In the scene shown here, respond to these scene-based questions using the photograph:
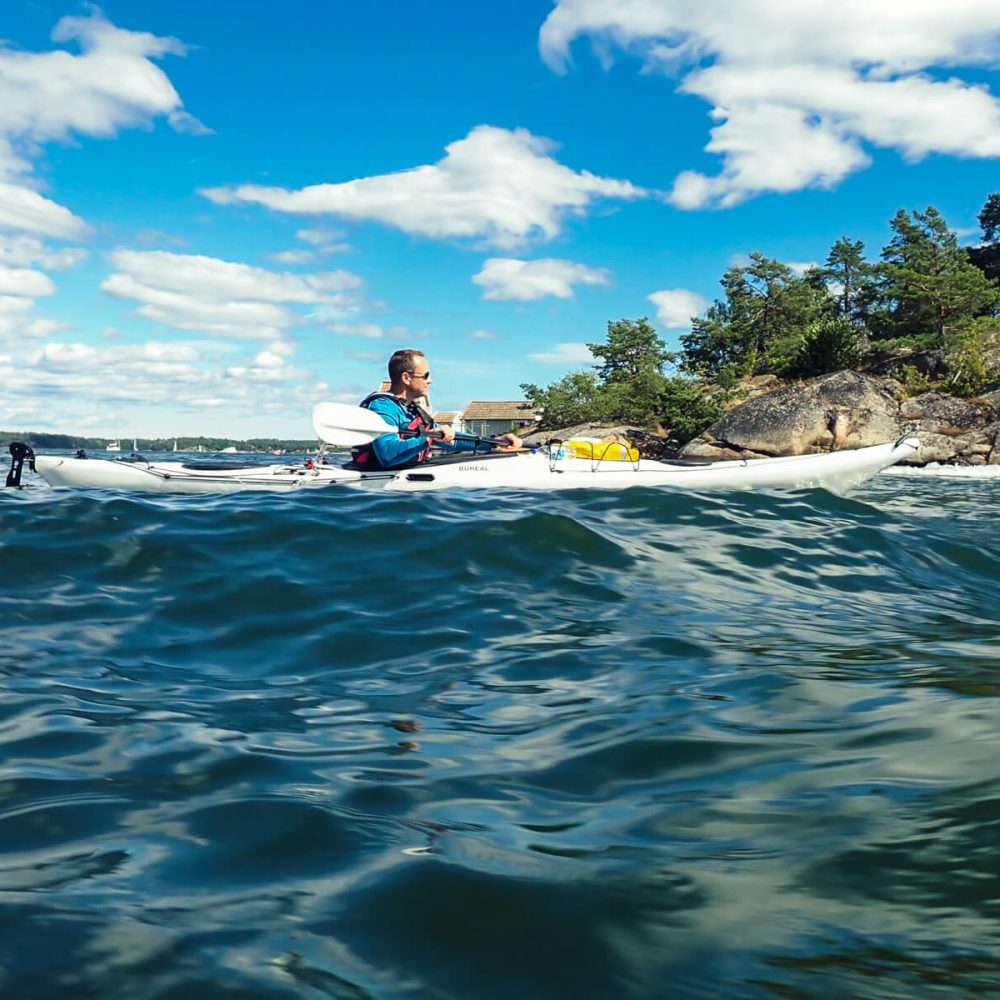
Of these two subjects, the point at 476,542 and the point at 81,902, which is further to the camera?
the point at 476,542

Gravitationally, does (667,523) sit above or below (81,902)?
above

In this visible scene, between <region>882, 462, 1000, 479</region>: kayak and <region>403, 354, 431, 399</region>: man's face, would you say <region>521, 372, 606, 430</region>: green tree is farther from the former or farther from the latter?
<region>403, 354, 431, 399</region>: man's face

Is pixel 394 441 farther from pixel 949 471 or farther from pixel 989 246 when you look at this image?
pixel 989 246

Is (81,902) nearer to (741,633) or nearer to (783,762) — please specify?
(783,762)

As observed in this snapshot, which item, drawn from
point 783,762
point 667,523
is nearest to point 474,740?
point 783,762

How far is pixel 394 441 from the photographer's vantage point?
27.2ft

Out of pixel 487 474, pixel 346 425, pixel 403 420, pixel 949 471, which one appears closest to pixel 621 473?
pixel 487 474

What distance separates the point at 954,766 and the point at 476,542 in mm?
3424

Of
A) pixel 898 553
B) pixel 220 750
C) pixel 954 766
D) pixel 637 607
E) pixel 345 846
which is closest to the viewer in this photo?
pixel 345 846

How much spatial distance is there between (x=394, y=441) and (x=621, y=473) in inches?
98.2

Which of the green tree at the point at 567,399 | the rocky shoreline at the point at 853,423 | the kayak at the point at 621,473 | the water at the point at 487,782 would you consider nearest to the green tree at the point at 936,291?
the rocky shoreline at the point at 853,423

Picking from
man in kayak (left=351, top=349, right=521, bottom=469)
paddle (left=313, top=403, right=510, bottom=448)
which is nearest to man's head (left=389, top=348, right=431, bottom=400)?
man in kayak (left=351, top=349, right=521, bottom=469)

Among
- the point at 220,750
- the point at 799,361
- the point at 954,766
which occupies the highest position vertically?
the point at 799,361

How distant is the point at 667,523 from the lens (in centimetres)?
603
